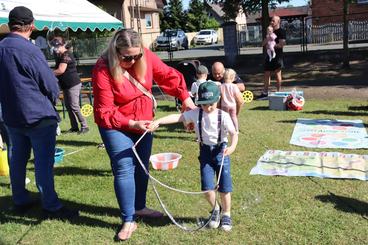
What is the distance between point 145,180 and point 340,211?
6.12 ft

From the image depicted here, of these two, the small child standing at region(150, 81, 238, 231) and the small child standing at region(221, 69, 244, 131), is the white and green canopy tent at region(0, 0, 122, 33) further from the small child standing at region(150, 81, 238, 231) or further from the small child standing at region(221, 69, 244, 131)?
the small child standing at region(150, 81, 238, 231)

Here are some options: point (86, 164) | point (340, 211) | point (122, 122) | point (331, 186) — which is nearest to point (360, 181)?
point (331, 186)

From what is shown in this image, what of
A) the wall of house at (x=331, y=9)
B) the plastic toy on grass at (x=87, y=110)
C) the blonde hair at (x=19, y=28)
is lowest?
the plastic toy on grass at (x=87, y=110)

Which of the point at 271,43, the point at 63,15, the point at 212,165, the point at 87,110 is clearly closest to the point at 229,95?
the point at 212,165

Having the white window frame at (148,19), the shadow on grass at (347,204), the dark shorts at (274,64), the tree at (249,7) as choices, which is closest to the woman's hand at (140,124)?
the shadow on grass at (347,204)

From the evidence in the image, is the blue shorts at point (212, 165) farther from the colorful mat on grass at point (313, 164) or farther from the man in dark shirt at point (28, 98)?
the colorful mat on grass at point (313, 164)

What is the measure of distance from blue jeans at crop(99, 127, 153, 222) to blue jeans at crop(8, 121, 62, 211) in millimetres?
773

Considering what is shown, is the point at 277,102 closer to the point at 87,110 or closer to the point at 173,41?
the point at 87,110

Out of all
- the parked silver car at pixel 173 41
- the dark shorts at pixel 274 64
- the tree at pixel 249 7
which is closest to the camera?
the dark shorts at pixel 274 64

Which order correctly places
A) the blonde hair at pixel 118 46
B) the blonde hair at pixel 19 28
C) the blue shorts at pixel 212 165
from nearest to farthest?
the blonde hair at pixel 118 46 < the blue shorts at pixel 212 165 < the blonde hair at pixel 19 28

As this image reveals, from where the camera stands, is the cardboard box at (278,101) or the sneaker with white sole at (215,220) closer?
the sneaker with white sole at (215,220)

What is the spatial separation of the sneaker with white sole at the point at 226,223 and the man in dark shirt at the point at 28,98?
1562 millimetres

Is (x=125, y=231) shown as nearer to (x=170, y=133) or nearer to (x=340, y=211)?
(x=340, y=211)

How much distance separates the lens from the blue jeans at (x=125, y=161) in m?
3.61
